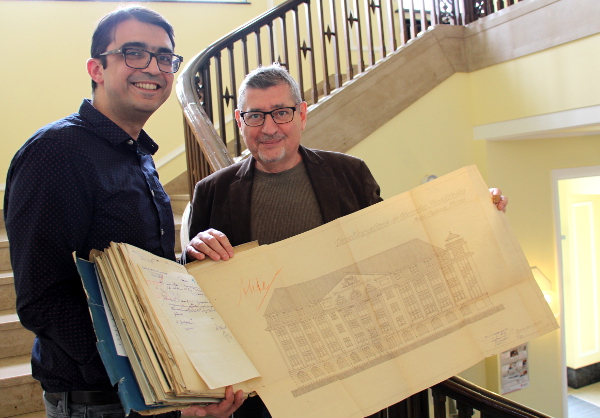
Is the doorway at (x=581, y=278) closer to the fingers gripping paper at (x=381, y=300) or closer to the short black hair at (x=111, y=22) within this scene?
the fingers gripping paper at (x=381, y=300)

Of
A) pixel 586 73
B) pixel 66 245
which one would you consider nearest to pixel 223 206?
pixel 66 245

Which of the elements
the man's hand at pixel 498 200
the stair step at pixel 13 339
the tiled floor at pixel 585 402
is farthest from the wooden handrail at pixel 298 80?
the tiled floor at pixel 585 402

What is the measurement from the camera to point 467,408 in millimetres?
1366

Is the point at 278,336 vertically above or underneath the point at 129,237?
underneath

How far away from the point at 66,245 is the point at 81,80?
14.3 ft

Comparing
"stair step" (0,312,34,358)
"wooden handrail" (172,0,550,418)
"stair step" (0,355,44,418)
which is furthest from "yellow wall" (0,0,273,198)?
"stair step" (0,355,44,418)

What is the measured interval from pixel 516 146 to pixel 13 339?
3.69 metres

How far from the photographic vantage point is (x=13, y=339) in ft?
7.45

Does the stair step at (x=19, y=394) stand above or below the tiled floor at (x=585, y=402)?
above

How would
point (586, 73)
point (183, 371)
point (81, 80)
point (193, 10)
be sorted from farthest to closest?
1. point (193, 10)
2. point (81, 80)
3. point (586, 73)
4. point (183, 371)

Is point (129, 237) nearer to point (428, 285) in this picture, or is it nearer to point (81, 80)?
point (428, 285)

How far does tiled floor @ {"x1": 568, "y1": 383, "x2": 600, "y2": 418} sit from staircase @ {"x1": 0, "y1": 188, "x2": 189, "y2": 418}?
6.14 meters

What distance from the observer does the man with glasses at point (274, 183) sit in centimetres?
131

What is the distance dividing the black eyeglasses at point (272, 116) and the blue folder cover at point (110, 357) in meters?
0.65
